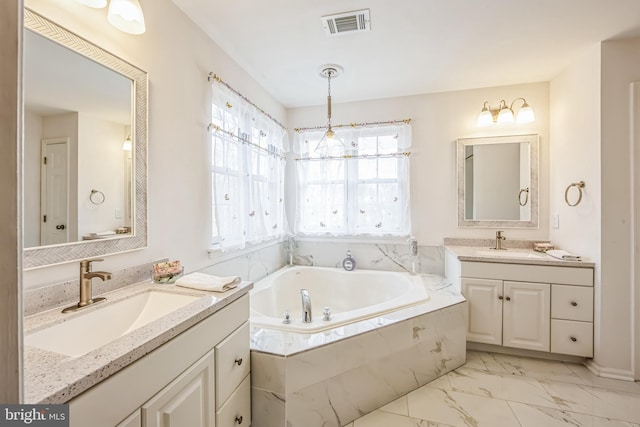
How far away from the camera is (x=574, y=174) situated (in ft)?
7.63

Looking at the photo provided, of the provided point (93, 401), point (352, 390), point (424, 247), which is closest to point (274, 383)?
point (352, 390)

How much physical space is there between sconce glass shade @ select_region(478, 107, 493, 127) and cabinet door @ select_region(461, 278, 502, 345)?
1.52 m

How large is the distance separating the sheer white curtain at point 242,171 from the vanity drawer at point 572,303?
97.5 inches

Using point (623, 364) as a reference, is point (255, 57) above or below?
above

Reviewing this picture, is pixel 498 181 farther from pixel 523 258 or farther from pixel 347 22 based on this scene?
pixel 347 22

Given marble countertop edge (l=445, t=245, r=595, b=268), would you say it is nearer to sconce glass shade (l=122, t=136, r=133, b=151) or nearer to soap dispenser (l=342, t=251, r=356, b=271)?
soap dispenser (l=342, t=251, r=356, b=271)

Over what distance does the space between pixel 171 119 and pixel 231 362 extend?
1382mm

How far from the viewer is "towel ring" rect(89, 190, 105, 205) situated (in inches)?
48.4

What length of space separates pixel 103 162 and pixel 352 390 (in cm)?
179

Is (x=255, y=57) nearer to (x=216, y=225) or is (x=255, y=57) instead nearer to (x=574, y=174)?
→ (x=216, y=225)

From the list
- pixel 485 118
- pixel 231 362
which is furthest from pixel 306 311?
pixel 485 118

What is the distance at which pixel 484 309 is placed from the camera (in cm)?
235

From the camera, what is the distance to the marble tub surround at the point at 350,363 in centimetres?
144

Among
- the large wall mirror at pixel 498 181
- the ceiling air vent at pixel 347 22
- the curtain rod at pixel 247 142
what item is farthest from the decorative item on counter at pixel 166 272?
the large wall mirror at pixel 498 181
